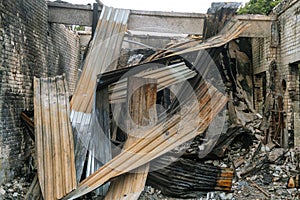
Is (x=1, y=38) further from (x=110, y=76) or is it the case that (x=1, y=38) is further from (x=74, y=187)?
(x=74, y=187)

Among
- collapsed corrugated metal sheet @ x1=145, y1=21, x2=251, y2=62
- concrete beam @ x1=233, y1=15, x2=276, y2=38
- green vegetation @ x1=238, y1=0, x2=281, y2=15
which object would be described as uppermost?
green vegetation @ x1=238, y1=0, x2=281, y2=15

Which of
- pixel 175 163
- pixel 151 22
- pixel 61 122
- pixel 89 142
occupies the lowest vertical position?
pixel 175 163

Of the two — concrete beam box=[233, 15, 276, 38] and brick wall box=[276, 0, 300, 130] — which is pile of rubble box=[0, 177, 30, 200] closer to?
brick wall box=[276, 0, 300, 130]

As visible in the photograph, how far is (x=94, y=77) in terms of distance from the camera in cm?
583

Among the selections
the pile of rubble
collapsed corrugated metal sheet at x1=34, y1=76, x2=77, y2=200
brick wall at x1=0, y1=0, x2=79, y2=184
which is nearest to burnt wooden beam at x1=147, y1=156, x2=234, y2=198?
collapsed corrugated metal sheet at x1=34, y1=76, x2=77, y2=200

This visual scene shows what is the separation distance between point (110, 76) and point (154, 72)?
31.2 inches

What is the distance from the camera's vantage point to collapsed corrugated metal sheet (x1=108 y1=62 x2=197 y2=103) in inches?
219

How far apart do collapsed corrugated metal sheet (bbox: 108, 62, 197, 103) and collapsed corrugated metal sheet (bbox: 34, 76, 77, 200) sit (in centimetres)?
81

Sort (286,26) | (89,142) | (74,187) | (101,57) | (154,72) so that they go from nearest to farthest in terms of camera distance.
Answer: (74,187) → (89,142) → (154,72) → (101,57) → (286,26)

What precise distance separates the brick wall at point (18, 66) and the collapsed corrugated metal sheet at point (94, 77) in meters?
1.07

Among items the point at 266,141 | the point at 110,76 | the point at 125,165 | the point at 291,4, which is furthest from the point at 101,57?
the point at 291,4

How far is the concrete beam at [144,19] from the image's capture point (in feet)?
24.7

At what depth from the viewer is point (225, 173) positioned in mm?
5266

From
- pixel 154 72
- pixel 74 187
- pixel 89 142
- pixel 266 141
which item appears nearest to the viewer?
pixel 74 187
